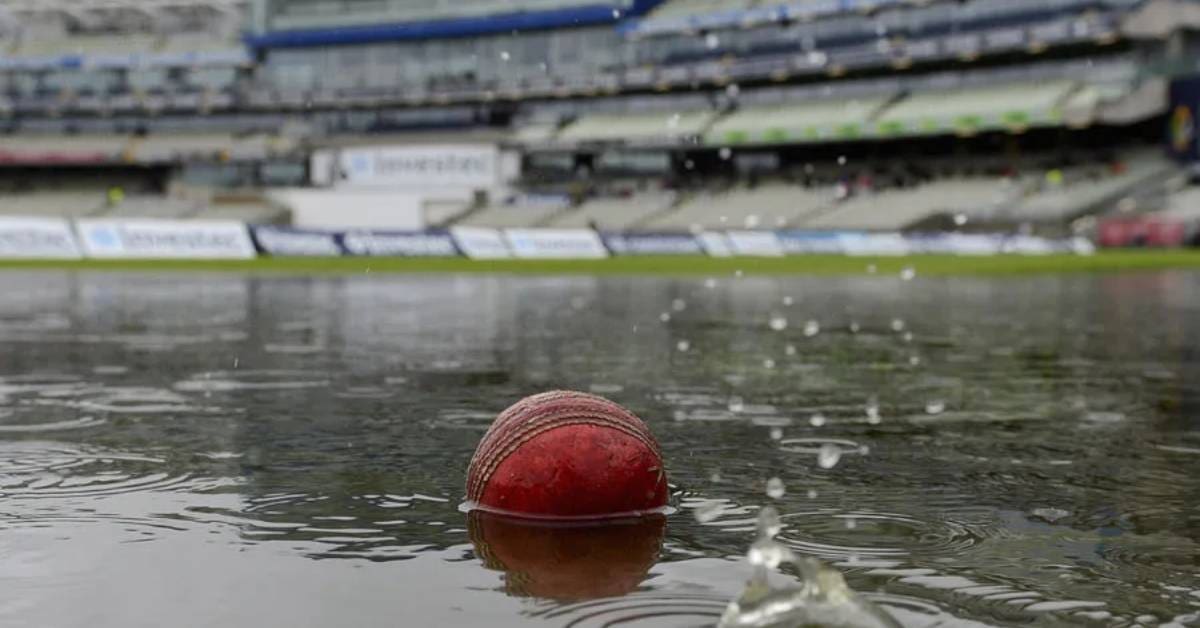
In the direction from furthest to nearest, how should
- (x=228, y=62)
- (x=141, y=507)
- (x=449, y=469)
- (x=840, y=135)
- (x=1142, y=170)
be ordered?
1. (x=228, y=62)
2. (x=840, y=135)
3. (x=1142, y=170)
4. (x=449, y=469)
5. (x=141, y=507)

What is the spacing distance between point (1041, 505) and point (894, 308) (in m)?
16.3

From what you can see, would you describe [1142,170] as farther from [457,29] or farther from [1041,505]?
[1041,505]

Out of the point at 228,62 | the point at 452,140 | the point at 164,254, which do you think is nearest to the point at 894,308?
the point at 164,254

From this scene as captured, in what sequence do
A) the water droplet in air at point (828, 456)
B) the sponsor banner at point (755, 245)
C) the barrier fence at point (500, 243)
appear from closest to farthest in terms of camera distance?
the water droplet in air at point (828, 456), the barrier fence at point (500, 243), the sponsor banner at point (755, 245)

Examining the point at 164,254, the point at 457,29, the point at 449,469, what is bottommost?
the point at 164,254

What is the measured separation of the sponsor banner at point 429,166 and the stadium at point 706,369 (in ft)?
12.3

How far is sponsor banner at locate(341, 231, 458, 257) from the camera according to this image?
47.5 m

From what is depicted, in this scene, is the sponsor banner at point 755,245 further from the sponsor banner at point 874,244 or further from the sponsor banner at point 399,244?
the sponsor banner at point 399,244

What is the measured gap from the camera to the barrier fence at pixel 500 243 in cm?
4519

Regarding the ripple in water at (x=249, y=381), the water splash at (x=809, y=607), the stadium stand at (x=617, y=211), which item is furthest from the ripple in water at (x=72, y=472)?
the stadium stand at (x=617, y=211)

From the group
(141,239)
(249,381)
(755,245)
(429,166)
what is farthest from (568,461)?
(429,166)

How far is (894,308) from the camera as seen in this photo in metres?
22.1

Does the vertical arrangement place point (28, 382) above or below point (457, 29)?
below

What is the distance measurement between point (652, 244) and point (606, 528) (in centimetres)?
4212
